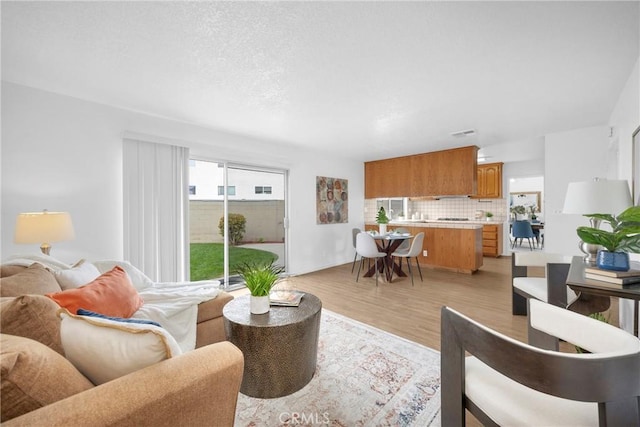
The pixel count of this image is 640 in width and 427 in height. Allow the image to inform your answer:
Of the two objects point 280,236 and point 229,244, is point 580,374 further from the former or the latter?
point 280,236

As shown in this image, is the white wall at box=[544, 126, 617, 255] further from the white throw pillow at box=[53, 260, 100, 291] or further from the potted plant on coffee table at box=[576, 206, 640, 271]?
the white throw pillow at box=[53, 260, 100, 291]

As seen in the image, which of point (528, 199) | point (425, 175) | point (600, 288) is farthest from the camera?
point (528, 199)

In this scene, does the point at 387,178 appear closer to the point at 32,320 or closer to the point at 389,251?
the point at 389,251

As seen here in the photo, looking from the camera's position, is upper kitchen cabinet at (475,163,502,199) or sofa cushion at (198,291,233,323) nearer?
sofa cushion at (198,291,233,323)

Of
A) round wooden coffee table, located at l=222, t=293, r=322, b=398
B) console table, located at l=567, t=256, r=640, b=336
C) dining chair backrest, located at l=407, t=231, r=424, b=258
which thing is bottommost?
round wooden coffee table, located at l=222, t=293, r=322, b=398

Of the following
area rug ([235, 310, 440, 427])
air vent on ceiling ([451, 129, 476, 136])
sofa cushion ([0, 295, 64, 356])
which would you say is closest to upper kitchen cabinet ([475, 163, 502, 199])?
air vent on ceiling ([451, 129, 476, 136])

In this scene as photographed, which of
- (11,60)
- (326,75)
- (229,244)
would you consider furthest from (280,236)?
(11,60)

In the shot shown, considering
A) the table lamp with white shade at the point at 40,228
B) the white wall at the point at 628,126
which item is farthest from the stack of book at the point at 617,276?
the table lamp with white shade at the point at 40,228

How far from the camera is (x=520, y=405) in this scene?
0.90m

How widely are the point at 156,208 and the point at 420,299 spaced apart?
3.49 meters

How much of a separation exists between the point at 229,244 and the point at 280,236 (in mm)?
1021

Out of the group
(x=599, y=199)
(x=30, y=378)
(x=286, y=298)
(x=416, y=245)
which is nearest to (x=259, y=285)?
(x=286, y=298)

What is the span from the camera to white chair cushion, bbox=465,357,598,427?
84 centimetres

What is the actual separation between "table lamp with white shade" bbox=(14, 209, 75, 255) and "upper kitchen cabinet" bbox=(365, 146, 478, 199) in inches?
211
